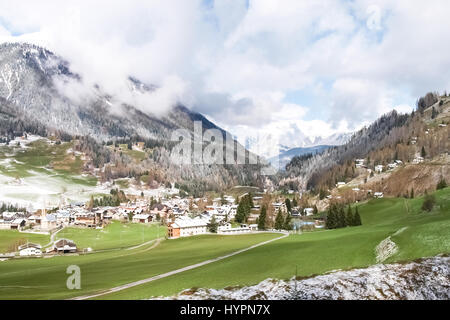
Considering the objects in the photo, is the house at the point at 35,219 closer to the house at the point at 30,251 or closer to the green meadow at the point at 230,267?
the house at the point at 30,251

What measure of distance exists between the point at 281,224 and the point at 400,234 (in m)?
75.0

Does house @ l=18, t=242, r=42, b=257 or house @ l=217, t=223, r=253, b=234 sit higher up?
house @ l=217, t=223, r=253, b=234

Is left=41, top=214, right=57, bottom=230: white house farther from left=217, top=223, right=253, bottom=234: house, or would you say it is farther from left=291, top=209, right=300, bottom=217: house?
left=291, top=209, right=300, bottom=217: house

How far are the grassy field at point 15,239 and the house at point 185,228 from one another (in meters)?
44.4

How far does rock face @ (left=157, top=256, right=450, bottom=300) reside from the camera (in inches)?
695

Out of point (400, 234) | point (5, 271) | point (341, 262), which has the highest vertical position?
point (400, 234)

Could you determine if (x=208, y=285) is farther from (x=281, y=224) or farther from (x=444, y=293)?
(x=281, y=224)

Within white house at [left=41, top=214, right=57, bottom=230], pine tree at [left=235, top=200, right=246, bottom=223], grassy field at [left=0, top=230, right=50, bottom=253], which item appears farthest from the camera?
white house at [left=41, top=214, right=57, bottom=230]

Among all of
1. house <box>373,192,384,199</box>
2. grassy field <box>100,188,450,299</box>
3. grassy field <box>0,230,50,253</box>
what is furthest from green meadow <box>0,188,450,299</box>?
house <box>373,192,384,199</box>

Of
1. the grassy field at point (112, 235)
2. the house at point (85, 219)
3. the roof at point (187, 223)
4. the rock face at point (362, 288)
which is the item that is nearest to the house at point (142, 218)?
the grassy field at point (112, 235)


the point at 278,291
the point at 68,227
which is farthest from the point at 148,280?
the point at 68,227

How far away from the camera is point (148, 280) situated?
160 ft

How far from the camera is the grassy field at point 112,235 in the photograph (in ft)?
380

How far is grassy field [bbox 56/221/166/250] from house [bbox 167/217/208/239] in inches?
327
